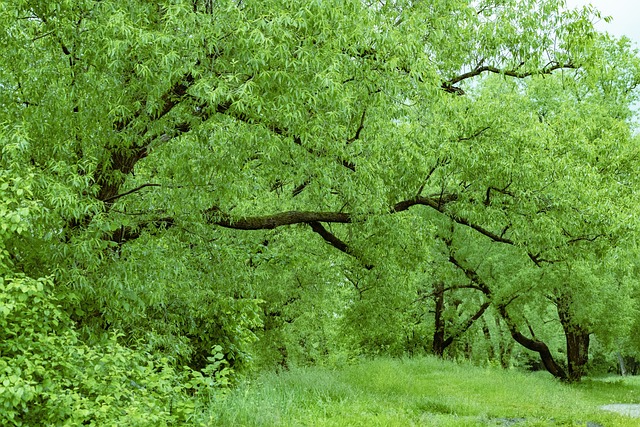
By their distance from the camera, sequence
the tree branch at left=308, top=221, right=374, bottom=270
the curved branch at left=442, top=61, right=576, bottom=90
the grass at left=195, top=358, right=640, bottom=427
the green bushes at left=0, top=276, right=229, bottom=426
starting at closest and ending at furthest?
the green bushes at left=0, top=276, right=229, bottom=426
the grass at left=195, top=358, right=640, bottom=427
the curved branch at left=442, top=61, right=576, bottom=90
the tree branch at left=308, top=221, right=374, bottom=270

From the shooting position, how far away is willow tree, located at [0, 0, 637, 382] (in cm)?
868

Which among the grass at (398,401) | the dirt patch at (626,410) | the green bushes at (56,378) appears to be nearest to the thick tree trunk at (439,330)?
the grass at (398,401)

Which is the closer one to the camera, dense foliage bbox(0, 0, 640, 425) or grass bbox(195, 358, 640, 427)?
dense foliage bbox(0, 0, 640, 425)

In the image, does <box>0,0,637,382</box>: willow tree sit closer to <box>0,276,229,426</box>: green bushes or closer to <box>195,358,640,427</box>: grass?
<box>0,276,229,426</box>: green bushes

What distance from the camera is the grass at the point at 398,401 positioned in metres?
9.01

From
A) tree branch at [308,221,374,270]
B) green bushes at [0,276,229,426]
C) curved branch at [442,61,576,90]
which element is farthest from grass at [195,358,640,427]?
curved branch at [442,61,576,90]

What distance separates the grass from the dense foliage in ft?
2.68

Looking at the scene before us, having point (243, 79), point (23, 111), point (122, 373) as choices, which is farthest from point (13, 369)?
point (243, 79)

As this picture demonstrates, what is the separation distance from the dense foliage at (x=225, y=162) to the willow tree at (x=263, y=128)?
49 millimetres

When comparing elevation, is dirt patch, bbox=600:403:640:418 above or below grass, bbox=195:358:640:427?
below

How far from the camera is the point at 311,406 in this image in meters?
10.3

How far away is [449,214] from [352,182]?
3.39m

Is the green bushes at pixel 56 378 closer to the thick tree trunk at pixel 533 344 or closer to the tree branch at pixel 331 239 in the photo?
the tree branch at pixel 331 239

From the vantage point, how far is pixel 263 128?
30.6ft
